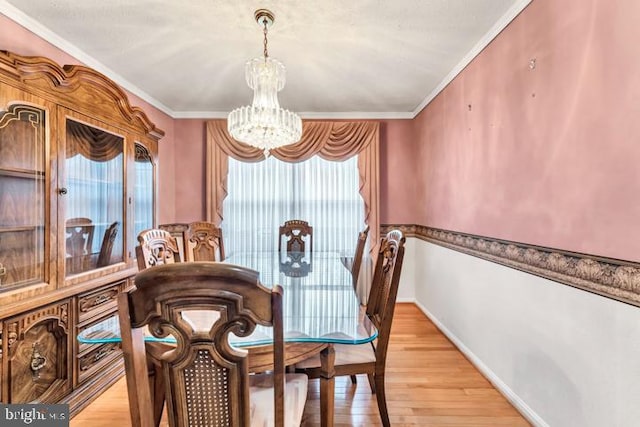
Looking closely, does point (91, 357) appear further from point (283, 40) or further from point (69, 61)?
point (283, 40)

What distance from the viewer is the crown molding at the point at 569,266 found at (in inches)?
47.8

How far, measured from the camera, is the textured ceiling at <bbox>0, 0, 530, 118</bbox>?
189 cm

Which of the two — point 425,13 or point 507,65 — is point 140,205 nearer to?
point 425,13

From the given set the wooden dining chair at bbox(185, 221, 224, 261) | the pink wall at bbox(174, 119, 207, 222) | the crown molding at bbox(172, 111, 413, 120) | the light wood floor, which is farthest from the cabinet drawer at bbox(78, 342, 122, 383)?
the crown molding at bbox(172, 111, 413, 120)

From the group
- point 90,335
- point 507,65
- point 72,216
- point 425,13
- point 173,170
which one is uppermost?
point 425,13

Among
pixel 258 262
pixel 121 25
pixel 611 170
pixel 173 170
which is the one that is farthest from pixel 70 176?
pixel 611 170

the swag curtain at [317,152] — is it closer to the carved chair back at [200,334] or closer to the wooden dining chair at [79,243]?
the wooden dining chair at [79,243]

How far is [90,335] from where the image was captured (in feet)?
4.05

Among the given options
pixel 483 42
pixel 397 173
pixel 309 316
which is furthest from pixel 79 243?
pixel 397 173

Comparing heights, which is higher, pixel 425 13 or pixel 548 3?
pixel 425 13

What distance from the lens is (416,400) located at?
6.52ft

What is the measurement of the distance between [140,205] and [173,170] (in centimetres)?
146

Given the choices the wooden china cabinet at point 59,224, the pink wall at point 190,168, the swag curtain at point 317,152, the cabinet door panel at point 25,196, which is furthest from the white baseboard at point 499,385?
the pink wall at point 190,168

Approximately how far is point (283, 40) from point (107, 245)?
1960 millimetres
